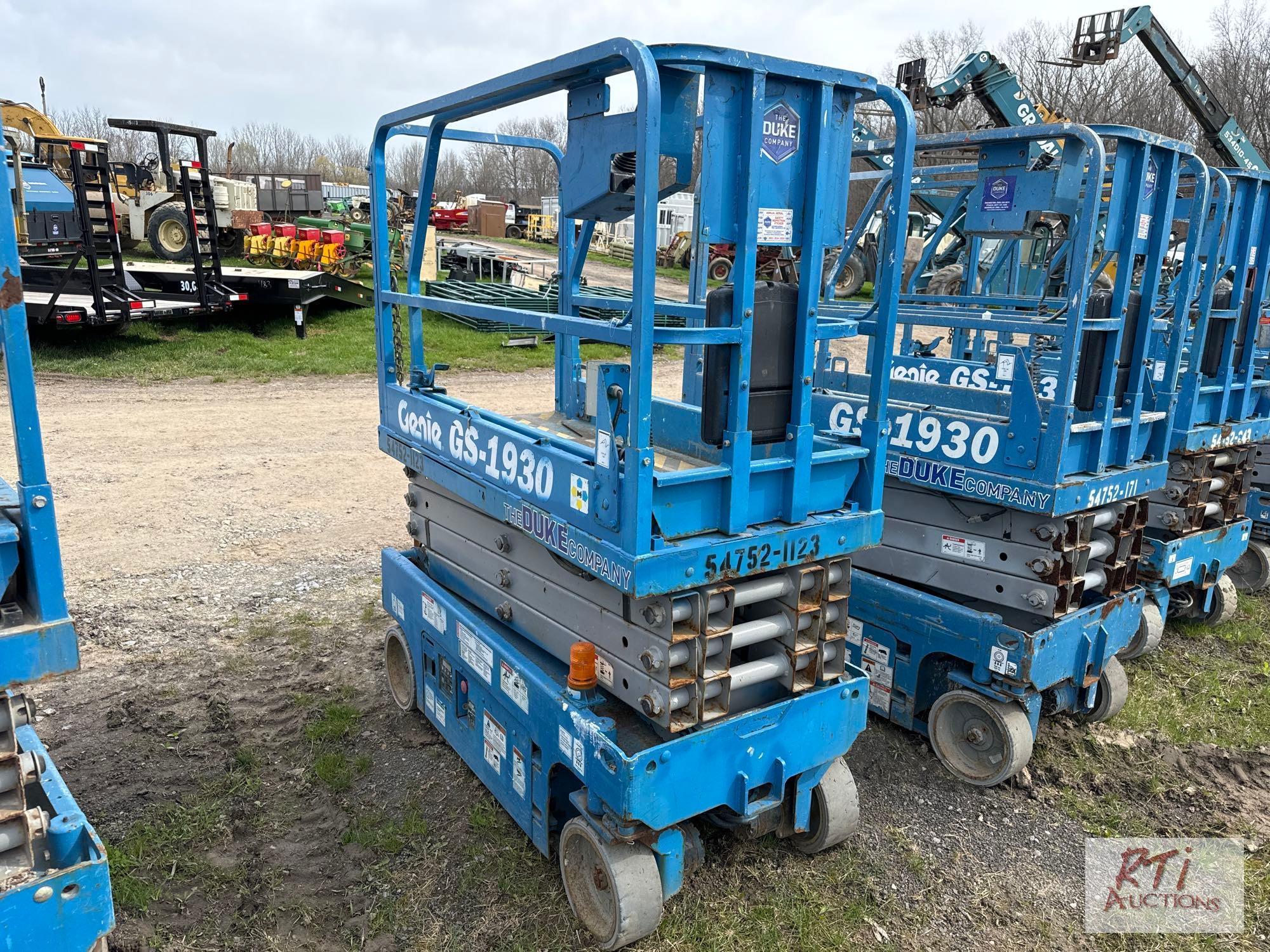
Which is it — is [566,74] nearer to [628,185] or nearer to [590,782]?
[628,185]

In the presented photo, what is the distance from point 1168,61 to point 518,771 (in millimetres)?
11628

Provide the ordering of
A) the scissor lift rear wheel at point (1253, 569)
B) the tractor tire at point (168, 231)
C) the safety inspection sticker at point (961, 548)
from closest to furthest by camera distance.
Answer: the safety inspection sticker at point (961, 548) → the scissor lift rear wheel at point (1253, 569) → the tractor tire at point (168, 231)

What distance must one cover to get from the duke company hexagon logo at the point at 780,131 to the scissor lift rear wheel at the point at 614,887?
239cm

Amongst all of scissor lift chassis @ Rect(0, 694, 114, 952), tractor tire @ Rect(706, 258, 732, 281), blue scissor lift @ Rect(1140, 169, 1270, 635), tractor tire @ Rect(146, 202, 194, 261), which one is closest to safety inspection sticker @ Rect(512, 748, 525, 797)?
scissor lift chassis @ Rect(0, 694, 114, 952)

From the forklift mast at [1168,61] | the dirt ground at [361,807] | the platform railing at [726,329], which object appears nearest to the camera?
the platform railing at [726,329]

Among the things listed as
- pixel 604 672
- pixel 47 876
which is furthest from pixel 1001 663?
pixel 47 876

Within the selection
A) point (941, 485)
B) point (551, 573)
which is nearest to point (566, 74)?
point (551, 573)

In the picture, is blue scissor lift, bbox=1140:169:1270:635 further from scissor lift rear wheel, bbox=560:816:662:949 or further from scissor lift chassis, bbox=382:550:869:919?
scissor lift rear wheel, bbox=560:816:662:949

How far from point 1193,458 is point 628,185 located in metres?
4.63

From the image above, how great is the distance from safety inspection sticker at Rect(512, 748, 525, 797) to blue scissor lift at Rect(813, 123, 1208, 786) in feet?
7.17

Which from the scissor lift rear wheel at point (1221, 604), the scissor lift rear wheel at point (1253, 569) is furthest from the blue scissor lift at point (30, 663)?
the scissor lift rear wheel at point (1253, 569)

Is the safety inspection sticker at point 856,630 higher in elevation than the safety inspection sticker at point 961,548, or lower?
lower

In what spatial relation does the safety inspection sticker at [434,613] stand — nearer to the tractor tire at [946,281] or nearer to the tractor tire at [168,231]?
the tractor tire at [946,281]

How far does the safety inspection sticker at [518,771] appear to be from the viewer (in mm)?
3689
